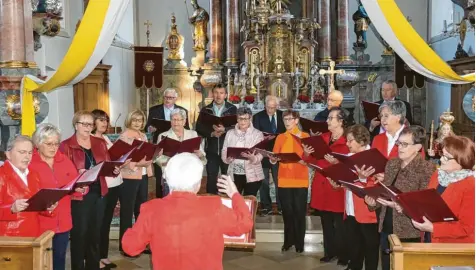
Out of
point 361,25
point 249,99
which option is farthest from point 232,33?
point 361,25

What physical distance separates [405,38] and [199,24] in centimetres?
877

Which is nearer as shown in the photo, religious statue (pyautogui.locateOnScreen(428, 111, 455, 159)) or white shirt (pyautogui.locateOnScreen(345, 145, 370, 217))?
white shirt (pyautogui.locateOnScreen(345, 145, 370, 217))

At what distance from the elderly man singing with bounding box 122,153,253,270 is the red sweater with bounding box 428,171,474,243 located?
4.35 ft

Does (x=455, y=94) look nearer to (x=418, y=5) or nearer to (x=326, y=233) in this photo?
(x=418, y=5)

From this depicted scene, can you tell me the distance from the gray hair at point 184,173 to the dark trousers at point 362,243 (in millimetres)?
2177

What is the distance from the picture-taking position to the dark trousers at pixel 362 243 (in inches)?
173

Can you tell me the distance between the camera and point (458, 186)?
125 inches

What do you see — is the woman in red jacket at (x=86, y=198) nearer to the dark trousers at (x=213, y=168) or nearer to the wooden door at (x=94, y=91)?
the dark trousers at (x=213, y=168)

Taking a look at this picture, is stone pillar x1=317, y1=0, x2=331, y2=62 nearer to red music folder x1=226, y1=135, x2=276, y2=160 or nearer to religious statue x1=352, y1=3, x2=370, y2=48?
religious statue x1=352, y1=3, x2=370, y2=48

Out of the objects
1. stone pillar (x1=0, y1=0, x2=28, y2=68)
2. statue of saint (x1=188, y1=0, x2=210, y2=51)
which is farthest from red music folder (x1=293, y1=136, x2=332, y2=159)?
statue of saint (x1=188, y1=0, x2=210, y2=51)

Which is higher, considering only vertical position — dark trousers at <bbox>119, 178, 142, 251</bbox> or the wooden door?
the wooden door

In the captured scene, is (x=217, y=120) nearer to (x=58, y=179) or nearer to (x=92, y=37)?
(x=92, y=37)

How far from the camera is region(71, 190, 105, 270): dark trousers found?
430 cm

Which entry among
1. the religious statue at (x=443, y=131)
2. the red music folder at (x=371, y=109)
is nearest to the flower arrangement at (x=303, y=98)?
the religious statue at (x=443, y=131)
